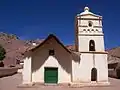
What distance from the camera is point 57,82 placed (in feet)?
75.9

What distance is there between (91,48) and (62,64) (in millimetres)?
3830

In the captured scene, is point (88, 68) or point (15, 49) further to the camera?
point (15, 49)

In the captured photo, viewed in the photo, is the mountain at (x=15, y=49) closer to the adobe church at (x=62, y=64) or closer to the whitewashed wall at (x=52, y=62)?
the adobe church at (x=62, y=64)

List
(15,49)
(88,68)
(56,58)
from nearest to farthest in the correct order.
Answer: (88,68)
(56,58)
(15,49)

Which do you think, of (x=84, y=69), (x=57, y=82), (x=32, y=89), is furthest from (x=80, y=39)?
(x=32, y=89)

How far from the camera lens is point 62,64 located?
925 inches

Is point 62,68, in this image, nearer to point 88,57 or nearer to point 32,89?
point 88,57

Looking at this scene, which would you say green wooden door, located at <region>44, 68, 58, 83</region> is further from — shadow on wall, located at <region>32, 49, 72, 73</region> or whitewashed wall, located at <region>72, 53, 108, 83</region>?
whitewashed wall, located at <region>72, 53, 108, 83</region>

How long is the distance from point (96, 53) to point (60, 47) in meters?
3.76

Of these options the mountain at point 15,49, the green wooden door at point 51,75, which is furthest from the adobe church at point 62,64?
the mountain at point 15,49

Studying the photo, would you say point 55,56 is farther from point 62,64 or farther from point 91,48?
point 91,48

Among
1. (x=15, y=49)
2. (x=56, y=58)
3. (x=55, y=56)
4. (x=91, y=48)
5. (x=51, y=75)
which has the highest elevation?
(x=15, y=49)

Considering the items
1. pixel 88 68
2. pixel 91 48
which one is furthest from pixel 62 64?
pixel 91 48

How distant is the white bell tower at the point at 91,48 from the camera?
76.5ft
